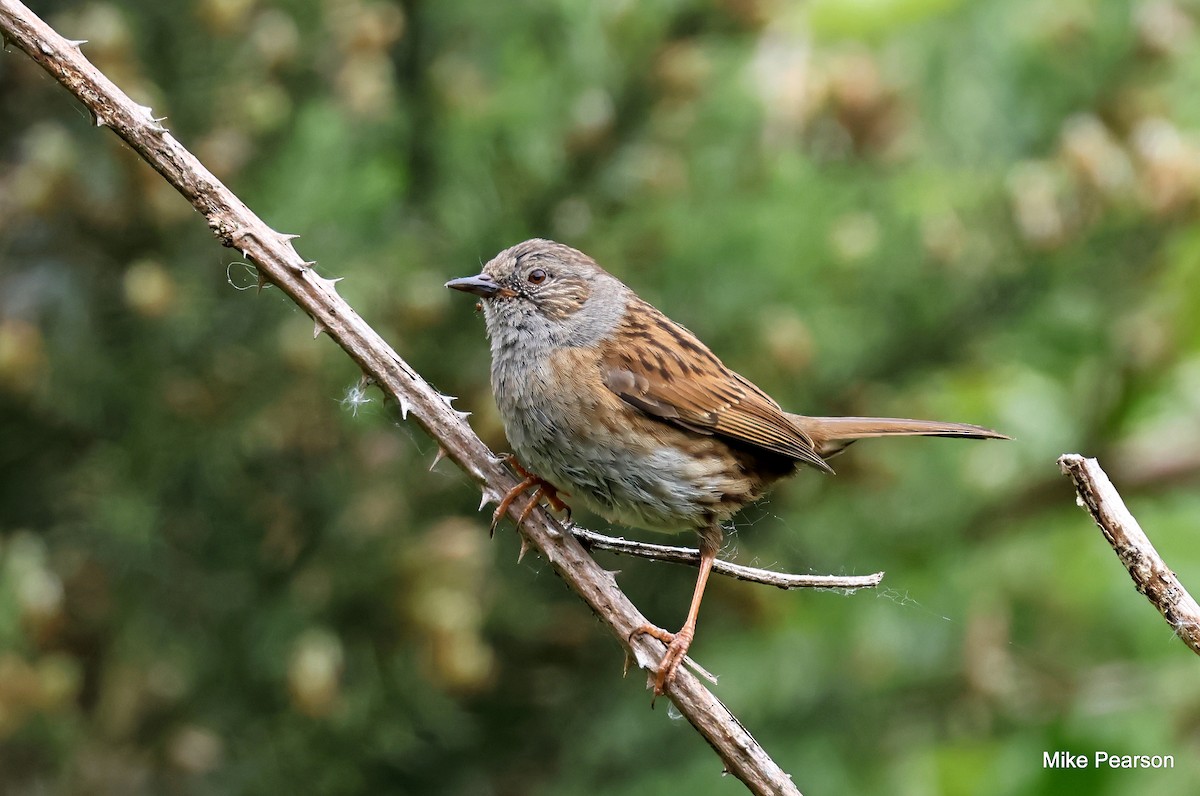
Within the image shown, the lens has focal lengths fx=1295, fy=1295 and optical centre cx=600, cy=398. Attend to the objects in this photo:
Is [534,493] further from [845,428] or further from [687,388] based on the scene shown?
[845,428]

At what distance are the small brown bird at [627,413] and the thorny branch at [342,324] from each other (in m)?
0.51

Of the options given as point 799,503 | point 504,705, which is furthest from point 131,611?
point 799,503

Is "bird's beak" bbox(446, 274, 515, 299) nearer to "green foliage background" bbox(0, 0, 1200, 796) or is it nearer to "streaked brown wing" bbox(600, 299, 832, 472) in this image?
"green foliage background" bbox(0, 0, 1200, 796)

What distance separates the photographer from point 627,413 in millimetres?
3146

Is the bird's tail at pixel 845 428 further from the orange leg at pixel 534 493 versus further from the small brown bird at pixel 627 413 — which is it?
the orange leg at pixel 534 493

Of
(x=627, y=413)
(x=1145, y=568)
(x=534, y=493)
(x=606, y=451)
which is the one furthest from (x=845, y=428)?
(x=1145, y=568)

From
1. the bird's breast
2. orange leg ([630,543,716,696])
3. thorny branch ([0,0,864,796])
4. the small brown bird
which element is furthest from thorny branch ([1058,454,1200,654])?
the bird's breast

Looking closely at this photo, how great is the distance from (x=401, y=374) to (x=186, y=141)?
1.49 meters

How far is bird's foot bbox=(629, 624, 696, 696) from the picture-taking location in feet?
7.40

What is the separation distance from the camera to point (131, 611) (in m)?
3.43

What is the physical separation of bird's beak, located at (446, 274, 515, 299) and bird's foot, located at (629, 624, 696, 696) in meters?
1.03

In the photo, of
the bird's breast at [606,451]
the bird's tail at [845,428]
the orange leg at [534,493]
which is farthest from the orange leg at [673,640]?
the bird's tail at [845,428]

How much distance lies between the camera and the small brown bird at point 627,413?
9.80ft

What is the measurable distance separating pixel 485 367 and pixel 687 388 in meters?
0.67
